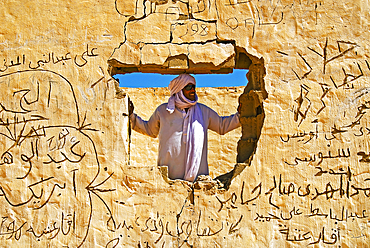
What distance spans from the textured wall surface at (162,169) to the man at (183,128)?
39 cm

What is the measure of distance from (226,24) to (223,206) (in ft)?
5.12

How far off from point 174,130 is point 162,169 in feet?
1.74

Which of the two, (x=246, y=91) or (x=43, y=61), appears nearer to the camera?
(x=43, y=61)

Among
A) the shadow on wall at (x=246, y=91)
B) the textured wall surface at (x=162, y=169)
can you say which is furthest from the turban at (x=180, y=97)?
the textured wall surface at (x=162, y=169)

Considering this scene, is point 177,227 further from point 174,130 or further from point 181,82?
point 181,82

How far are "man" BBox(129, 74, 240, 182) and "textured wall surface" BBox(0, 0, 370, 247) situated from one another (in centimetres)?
39

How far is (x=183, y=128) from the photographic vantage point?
13.4ft

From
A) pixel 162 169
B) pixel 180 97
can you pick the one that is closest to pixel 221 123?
pixel 180 97

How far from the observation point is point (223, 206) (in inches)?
141

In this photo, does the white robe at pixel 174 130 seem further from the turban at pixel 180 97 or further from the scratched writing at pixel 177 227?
the scratched writing at pixel 177 227

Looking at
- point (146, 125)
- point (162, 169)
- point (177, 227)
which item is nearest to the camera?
point (177, 227)

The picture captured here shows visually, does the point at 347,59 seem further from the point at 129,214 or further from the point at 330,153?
the point at 129,214

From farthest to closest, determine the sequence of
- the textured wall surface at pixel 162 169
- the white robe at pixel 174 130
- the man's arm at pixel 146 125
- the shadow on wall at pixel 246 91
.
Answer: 1. the man's arm at pixel 146 125
2. the white robe at pixel 174 130
3. the shadow on wall at pixel 246 91
4. the textured wall surface at pixel 162 169

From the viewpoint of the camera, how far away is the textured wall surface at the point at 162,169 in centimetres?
358
